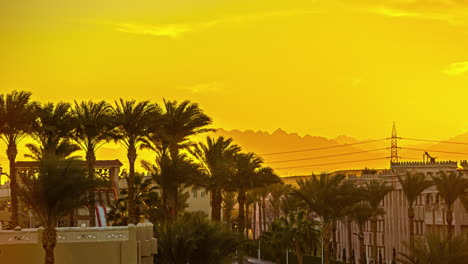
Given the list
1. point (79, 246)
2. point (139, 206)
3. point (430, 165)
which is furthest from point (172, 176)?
point (430, 165)

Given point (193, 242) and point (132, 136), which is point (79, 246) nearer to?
point (193, 242)

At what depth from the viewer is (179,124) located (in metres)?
64.8

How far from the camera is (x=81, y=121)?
59.2 meters

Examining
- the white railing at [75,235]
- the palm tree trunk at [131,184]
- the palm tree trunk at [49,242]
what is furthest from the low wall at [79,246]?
the palm tree trunk at [131,184]

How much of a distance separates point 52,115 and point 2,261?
66.2ft

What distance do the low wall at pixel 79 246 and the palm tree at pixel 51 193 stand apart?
1.36 meters

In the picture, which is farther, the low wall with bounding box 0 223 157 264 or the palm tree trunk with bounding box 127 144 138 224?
the palm tree trunk with bounding box 127 144 138 224

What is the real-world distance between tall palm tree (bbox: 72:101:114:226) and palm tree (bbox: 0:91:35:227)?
5229 millimetres

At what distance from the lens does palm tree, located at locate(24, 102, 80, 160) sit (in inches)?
2327

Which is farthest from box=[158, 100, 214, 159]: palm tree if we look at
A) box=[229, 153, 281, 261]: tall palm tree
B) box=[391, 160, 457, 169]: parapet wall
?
box=[391, 160, 457, 169]: parapet wall

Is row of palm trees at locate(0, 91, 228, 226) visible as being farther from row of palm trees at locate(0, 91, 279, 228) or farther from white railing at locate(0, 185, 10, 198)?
white railing at locate(0, 185, 10, 198)

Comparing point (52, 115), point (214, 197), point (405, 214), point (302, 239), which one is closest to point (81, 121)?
point (52, 115)

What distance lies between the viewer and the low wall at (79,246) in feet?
135

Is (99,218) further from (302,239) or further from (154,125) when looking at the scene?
(302,239)
